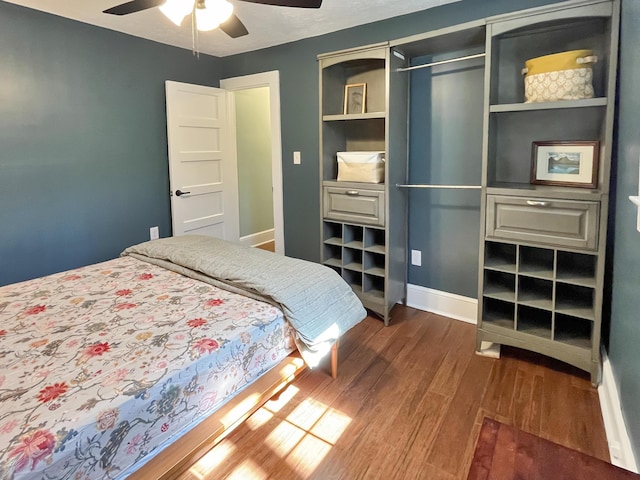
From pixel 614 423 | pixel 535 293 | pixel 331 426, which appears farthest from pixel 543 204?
pixel 331 426

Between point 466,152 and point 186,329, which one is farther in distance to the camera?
point 466,152

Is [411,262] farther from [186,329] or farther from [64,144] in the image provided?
[64,144]

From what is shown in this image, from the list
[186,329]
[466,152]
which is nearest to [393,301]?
[466,152]

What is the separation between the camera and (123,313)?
70.1 inches

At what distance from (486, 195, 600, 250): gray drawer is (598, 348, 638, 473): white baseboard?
68cm

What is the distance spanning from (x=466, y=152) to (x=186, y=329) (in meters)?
2.28

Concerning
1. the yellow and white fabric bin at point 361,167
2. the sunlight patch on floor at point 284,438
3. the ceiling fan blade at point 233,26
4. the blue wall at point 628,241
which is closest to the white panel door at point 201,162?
the ceiling fan blade at point 233,26

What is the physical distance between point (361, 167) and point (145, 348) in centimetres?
204

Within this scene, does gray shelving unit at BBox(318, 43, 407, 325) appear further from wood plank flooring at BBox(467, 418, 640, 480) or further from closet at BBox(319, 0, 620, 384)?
wood plank flooring at BBox(467, 418, 640, 480)

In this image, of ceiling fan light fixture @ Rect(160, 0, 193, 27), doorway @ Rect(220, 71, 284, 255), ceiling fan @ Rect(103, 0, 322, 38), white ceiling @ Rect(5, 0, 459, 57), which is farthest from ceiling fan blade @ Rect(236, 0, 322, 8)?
doorway @ Rect(220, 71, 284, 255)

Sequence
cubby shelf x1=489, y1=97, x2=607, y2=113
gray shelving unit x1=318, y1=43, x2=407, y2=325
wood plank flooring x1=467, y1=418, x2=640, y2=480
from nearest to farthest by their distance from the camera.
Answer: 1. wood plank flooring x1=467, y1=418, x2=640, y2=480
2. cubby shelf x1=489, y1=97, x2=607, y2=113
3. gray shelving unit x1=318, y1=43, x2=407, y2=325

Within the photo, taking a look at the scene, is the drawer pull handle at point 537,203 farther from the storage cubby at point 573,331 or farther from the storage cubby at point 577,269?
the storage cubby at point 573,331

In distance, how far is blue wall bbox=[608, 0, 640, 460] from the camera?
1.55 metres

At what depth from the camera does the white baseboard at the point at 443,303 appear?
302 cm
